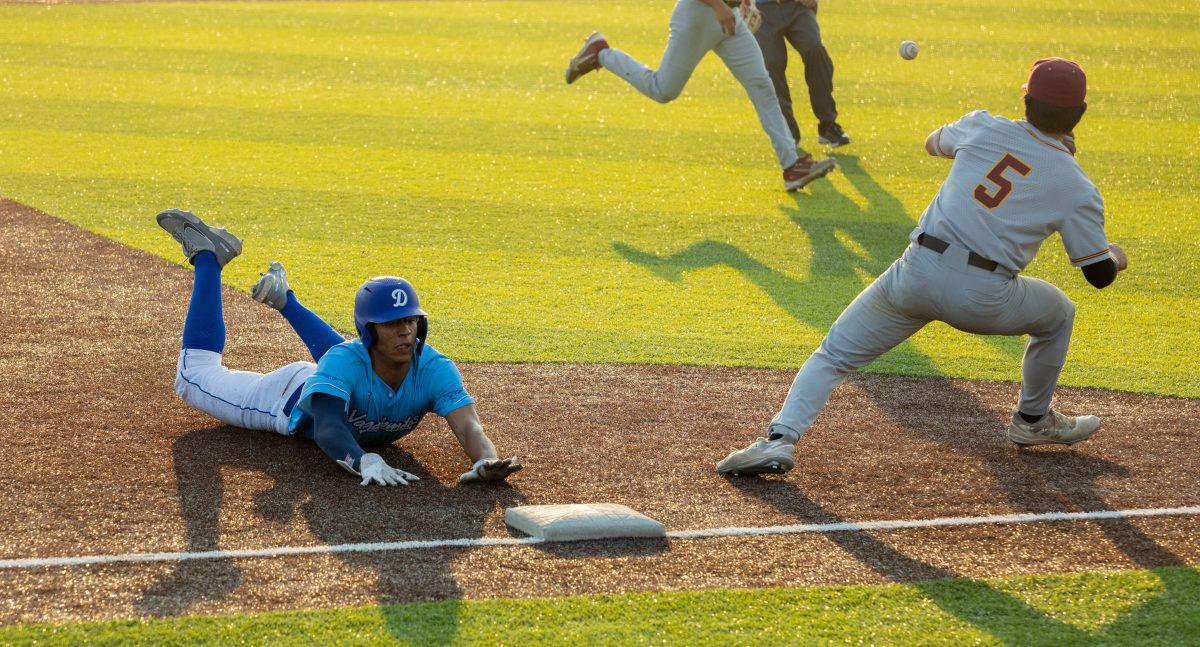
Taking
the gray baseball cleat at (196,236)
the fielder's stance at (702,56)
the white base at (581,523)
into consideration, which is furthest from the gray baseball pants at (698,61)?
the white base at (581,523)

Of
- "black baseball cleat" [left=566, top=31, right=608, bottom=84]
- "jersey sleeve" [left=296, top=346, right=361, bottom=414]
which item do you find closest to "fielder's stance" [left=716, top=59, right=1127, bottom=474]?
"jersey sleeve" [left=296, top=346, right=361, bottom=414]

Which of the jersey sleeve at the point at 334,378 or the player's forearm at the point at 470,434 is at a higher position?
the jersey sleeve at the point at 334,378

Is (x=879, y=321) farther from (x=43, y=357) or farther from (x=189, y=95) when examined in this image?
(x=189, y=95)

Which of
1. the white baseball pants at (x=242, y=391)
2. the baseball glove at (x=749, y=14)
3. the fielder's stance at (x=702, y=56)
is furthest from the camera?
the baseball glove at (x=749, y=14)

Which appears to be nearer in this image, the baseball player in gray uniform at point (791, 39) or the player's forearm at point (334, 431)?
the player's forearm at point (334, 431)

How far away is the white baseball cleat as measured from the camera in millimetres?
5316

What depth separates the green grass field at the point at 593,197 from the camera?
4297mm

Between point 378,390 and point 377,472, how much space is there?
38 cm

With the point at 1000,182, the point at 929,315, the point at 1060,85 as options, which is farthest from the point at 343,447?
the point at 1060,85

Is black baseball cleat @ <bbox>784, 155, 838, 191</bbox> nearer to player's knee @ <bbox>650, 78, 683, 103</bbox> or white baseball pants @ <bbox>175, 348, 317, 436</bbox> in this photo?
player's knee @ <bbox>650, 78, 683, 103</bbox>

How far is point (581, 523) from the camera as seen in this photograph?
15.7 feet

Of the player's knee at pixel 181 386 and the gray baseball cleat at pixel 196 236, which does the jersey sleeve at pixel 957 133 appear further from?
the player's knee at pixel 181 386

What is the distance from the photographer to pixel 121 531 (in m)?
4.75

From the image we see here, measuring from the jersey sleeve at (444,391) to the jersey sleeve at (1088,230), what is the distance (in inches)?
99.2
